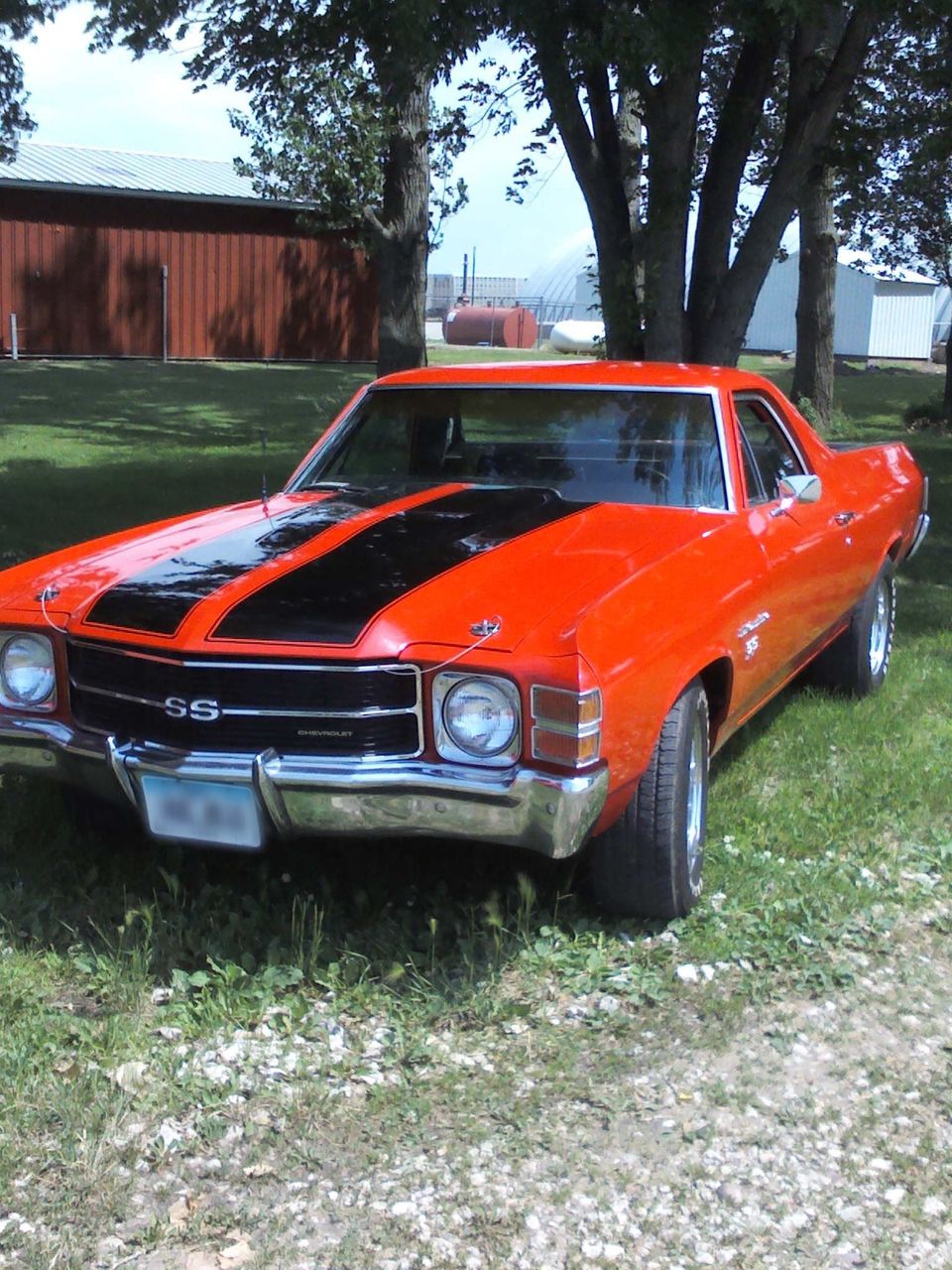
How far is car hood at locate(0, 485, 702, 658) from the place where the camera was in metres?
3.56

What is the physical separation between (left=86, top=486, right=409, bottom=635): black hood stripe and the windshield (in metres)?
0.49

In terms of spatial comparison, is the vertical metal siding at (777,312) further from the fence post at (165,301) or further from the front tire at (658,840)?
the front tire at (658,840)

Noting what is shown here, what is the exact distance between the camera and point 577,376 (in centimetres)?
513

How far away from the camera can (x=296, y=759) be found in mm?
3523

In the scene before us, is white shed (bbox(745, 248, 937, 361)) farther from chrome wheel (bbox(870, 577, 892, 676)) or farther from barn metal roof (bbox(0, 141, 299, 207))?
chrome wheel (bbox(870, 577, 892, 676))

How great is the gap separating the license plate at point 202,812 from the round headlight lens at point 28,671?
18.3 inches

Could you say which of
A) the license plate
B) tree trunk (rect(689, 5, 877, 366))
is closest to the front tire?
the license plate

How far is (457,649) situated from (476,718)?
Result: 0.58 feet

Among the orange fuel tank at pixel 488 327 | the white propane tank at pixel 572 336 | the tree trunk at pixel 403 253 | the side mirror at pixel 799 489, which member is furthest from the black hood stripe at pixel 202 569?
the white propane tank at pixel 572 336

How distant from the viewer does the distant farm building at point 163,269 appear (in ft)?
91.1

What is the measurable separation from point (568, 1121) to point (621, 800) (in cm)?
83

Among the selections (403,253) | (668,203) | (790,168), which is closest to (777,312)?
(403,253)

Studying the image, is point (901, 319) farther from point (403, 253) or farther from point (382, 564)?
point (382, 564)

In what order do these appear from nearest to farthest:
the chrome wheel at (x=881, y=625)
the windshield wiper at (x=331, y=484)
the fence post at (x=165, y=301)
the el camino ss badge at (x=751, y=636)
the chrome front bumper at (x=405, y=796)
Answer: the chrome front bumper at (x=405, y=796) → the el camino ss badge at (x=751, y=636) → the windshield wiper at (x=331, y=484) → the chrome wheel at (x=881, y=625) → the fence post at (x=165, y=301)
